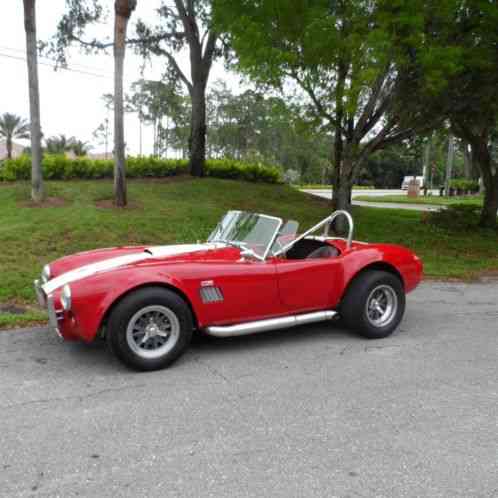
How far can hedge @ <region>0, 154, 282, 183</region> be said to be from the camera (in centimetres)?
1561

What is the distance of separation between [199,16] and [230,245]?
13.9 metres

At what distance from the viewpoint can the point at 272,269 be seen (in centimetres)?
460

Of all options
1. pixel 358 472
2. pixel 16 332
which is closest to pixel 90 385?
pixel 16 332

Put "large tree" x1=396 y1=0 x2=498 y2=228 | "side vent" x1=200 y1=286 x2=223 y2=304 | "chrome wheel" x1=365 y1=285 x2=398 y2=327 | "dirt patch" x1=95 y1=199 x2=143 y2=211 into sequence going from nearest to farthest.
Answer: "side vent" x1=200 y1=286 x2=223 y2=304
"chrome wheel" x1=365 y1=285 x2=398 y2=327
"large tree" x1=396 y1=0 x2=498 y2=228
"dirt patch" x1=95 y1=199 x2=143 y2=211

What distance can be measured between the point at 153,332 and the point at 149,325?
0.22 feet

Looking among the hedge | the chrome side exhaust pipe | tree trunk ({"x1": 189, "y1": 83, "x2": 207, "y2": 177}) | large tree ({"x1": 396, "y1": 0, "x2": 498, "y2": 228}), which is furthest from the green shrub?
the chrome side exhaust pipe

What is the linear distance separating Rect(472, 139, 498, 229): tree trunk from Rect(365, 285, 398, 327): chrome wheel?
36.4ft

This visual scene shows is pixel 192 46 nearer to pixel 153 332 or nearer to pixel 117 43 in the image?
pixel 117 43

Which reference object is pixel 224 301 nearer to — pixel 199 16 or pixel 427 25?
pixel 427 25

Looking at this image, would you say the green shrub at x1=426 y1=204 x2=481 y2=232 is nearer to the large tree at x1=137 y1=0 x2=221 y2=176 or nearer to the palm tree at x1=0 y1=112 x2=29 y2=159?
the large tree at x1=137 y1=0 x2=221 y2=176

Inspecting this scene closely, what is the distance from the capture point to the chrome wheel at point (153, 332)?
13.2 ft

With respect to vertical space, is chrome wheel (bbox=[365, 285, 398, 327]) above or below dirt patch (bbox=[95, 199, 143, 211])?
below

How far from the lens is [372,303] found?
17.0ft

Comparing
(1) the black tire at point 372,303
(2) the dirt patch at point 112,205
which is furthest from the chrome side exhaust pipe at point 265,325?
(2) the dirt patch at point 112,205
